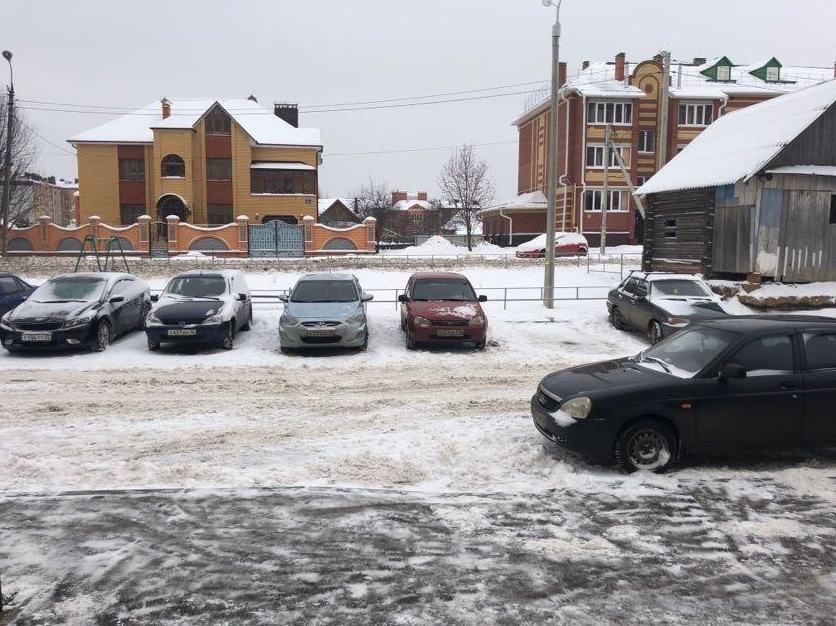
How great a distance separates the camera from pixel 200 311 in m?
13.2

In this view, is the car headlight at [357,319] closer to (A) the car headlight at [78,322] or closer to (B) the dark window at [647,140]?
(A) the car headlight at [78,322]

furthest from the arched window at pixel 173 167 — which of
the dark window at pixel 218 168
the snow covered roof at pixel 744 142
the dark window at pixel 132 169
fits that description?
the snow covered roof at pixel 744 142

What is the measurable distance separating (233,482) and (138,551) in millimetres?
1463

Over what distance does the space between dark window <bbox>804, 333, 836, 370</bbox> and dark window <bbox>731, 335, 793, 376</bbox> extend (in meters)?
0.20

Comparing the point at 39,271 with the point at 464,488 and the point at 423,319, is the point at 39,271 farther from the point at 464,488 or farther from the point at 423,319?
the point at 464,488

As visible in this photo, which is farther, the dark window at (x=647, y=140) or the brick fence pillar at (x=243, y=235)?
the dark window at (x=647, y=140)

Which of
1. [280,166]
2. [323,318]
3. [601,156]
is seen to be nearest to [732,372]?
[323,318]

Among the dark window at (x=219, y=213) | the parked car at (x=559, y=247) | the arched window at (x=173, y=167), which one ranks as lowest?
the parked car at (x=559, y=247)

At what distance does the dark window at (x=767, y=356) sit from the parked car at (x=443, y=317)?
7.12 metres

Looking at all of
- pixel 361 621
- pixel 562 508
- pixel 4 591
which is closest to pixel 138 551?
pixel 4 591

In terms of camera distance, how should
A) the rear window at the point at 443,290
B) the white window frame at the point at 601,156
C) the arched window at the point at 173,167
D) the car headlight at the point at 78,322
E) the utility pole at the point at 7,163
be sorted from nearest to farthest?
the car headlight at the point at 78,322 < the rear window at the point at 443,290 < the utility pole at the point at 7,163 < the arched window at the point at 173,167 < the white window frame at the point at 601,156

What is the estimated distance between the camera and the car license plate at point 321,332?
42.1ft

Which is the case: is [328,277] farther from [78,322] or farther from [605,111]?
[605,111]

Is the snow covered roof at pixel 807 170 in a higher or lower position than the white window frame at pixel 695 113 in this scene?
lower
